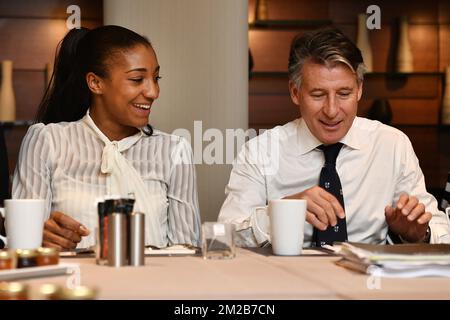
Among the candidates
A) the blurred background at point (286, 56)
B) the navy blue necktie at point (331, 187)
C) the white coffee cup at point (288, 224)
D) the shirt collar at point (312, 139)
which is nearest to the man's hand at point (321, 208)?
the white coffee cup at point (288, 224)

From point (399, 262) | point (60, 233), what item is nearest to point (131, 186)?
point (60, 233)

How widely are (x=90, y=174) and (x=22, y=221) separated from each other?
0.71 metres

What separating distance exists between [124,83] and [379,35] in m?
2.14

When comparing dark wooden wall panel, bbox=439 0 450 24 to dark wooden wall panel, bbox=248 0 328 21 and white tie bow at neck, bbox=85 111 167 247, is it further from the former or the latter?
white tie bow at neck, bbox=85 111 167 247

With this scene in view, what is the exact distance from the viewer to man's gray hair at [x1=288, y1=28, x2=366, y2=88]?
204 centimetres

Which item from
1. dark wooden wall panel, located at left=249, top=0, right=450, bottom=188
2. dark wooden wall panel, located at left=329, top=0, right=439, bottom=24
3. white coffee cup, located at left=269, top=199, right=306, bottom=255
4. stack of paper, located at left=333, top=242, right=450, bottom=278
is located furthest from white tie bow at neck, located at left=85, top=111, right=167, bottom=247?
dark wooden wall panel, located at left=329, top=0, right=439, bottom=24

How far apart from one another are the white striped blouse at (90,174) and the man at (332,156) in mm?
165

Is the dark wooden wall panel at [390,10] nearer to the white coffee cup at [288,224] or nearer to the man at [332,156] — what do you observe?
the man at [332,156]

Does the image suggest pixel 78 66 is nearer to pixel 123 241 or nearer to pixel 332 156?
pixel 332 156

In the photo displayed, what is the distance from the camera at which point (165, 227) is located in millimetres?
2133

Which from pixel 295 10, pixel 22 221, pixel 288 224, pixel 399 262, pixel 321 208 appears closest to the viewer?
pixel 399 262

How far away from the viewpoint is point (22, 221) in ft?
4.50
